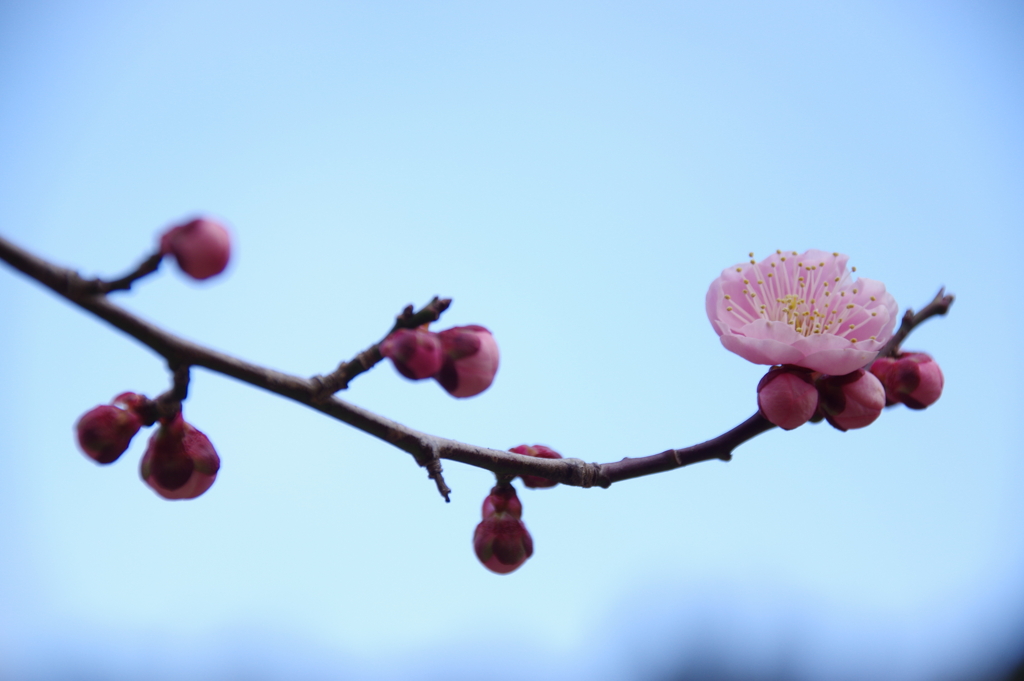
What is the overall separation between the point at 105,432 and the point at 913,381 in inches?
29.1

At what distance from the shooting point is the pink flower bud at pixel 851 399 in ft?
2.07

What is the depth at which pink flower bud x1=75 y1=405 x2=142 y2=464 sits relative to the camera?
1.80 feet

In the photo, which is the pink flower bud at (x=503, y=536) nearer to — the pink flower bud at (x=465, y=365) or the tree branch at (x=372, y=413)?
the tree branch at (x=372, y=413)

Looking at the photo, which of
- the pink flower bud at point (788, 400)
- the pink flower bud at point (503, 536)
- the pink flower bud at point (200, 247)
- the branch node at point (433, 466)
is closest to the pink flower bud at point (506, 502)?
the pink flower bud at point (503, 536)

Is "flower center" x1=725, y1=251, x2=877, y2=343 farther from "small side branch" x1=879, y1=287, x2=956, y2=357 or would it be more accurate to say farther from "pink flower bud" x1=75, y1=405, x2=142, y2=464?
"pink flower bud" x1=75, y1=405, x2=142, y2=464

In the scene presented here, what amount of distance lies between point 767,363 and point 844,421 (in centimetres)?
9

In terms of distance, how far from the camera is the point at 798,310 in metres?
0.77

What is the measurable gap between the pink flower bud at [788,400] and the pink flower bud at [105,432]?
539mm

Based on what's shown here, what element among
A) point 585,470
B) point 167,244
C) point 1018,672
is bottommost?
point 1018,672

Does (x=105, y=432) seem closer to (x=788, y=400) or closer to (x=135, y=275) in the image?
(x=135, y=275)

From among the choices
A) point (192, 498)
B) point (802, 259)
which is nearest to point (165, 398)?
point (192, 498)

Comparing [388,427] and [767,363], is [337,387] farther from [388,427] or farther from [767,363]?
[767,363]

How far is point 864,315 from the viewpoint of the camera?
71 centimetres

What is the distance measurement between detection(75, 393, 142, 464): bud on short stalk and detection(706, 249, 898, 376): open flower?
1.76ft
